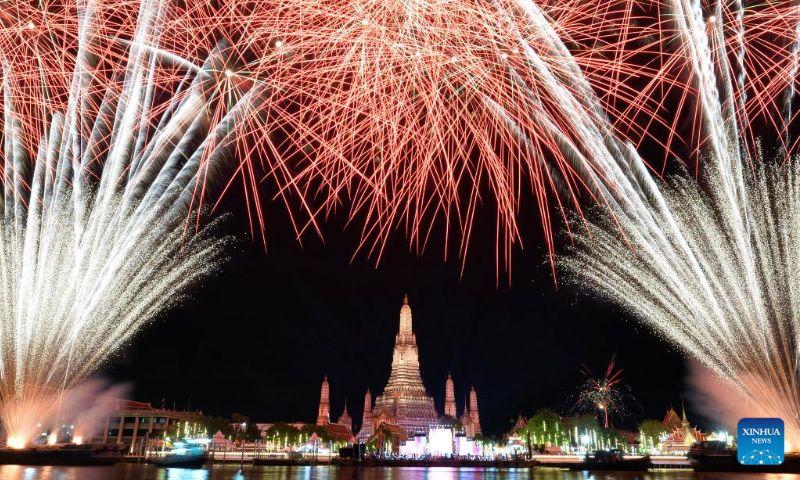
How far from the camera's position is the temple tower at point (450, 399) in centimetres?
12448

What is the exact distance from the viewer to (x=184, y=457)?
3500 cm

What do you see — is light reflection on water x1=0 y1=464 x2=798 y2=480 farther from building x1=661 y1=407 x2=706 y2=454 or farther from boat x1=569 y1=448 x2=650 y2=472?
building x1=661 y1=407 x2=706 y2=454

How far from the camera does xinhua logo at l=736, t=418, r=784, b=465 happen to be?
1711 centimetres

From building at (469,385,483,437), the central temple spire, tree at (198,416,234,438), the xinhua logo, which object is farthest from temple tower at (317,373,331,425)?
the xinhua logo

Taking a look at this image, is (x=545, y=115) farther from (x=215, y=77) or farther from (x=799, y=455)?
(x=799, y=455)

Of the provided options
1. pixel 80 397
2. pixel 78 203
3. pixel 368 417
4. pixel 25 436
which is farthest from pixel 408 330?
pixel 78 203

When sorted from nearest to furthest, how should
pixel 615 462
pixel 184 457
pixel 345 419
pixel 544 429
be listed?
pixel 184 457 → pixel 615 462 → pixel 544 429 → pixel 345 419

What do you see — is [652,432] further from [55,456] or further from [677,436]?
[55,456]

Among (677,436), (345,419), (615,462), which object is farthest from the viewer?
(345,419)

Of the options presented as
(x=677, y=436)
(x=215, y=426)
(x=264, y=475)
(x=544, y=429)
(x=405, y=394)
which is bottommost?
(x=677, y=436)

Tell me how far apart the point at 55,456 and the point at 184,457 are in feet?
22.4

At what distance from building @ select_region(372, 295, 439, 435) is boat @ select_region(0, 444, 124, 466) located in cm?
7657

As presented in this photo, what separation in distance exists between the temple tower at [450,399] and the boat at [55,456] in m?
94.4

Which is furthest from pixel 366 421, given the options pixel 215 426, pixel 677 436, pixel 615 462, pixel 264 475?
pixel 264 475
